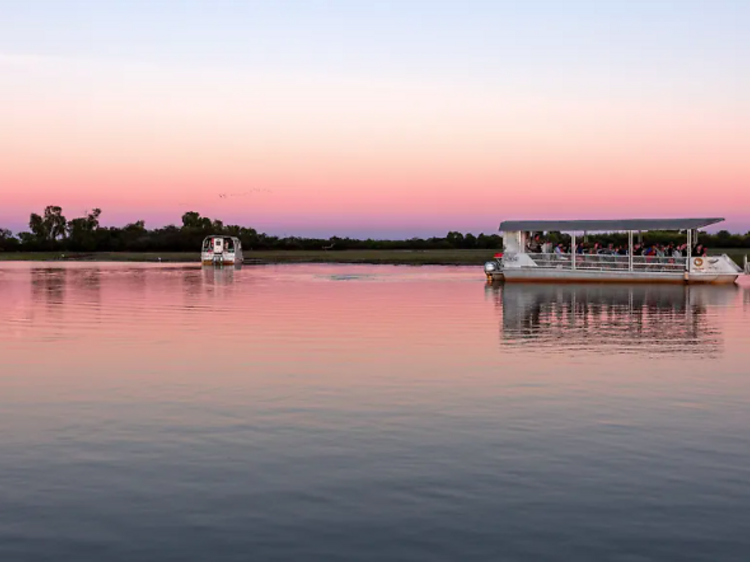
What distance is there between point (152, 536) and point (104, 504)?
4.96 ft

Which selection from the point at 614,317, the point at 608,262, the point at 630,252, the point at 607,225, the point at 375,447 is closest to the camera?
the point at 375,447

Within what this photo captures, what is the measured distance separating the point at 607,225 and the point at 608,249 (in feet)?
10.9

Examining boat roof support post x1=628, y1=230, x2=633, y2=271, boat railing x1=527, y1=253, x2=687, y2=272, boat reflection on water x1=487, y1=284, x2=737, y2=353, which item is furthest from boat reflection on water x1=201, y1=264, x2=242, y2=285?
boat roof support post x1=628, y1=230, x2=633, y2=271

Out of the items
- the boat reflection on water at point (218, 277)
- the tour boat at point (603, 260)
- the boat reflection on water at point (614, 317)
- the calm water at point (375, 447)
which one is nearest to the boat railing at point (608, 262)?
the tour boat at point (603, 260)

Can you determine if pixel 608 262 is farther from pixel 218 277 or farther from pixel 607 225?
pixel 218 277

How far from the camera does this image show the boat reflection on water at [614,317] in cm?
2981

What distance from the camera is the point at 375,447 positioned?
14031 millimetres

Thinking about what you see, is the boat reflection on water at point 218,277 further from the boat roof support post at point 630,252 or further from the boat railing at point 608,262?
the boat roof support post at point 630,252

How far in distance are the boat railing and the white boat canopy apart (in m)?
2.42

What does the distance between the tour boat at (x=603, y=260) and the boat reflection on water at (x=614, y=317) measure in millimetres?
3050

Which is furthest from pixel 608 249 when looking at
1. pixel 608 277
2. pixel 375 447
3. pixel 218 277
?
pixel 375 447

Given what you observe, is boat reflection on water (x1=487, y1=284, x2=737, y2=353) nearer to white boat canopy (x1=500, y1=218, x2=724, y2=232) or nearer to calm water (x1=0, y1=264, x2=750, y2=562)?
calm water (x1=0, y1=264, x2=750, y2=562)

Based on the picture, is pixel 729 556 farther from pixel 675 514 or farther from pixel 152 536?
pixel 152 536

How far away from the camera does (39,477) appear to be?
40.3ft
